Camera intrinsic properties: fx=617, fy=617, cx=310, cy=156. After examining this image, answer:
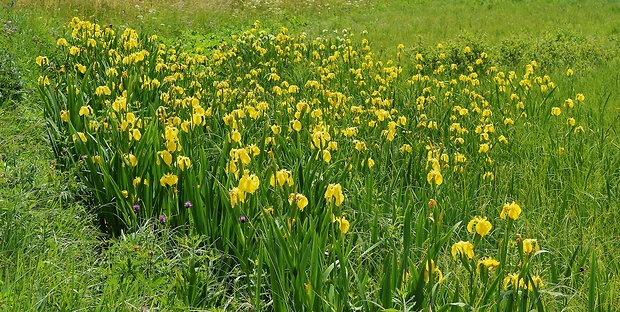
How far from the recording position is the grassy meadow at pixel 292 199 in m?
2.25

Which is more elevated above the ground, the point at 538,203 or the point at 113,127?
the point at 113,127

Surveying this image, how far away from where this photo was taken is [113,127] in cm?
347

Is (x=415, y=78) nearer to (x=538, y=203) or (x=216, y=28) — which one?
(x=538, y=203)

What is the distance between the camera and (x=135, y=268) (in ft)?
8.25

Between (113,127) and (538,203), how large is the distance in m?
2.41

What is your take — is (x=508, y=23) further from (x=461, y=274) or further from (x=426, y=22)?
(x=461, y=274)

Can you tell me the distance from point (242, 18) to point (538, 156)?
10034mm

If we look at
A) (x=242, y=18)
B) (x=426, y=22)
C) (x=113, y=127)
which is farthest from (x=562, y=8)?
(x=113, y=127)

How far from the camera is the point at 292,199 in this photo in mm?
2309

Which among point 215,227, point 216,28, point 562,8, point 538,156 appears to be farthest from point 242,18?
point 215,227

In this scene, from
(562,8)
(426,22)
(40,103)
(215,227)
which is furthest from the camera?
(562,8)

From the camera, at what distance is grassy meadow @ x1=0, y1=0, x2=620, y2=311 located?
7.39 ft

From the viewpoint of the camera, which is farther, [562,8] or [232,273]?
[562,8]

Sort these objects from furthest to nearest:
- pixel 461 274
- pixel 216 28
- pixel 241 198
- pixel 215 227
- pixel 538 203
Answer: pixel 216 28
pixel 538 203
pixel 215 227
pixel 461 274
pixel 241 198
